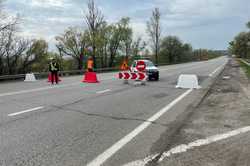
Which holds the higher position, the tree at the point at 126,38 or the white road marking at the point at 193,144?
the tree at the point at 126,38

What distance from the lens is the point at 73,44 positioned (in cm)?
4844

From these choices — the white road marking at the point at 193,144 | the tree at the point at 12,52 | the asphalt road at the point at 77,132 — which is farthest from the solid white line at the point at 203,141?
the tree at the point at 12,52

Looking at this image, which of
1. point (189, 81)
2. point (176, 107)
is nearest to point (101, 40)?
point (189, 81)

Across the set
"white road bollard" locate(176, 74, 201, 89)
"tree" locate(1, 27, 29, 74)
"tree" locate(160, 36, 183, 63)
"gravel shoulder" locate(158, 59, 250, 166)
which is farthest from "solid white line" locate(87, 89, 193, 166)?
"tree" locate(160, 36, 183, 63)

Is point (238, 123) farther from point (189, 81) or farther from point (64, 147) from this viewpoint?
point (189, 81)

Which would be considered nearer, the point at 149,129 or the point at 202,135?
the point at 202,135

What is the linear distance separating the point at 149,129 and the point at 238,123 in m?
2.34

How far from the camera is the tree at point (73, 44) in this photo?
48.0m

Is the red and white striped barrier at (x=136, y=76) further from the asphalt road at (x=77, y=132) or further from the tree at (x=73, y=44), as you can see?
the tree at (x=73, y=44)

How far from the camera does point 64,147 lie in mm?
4375

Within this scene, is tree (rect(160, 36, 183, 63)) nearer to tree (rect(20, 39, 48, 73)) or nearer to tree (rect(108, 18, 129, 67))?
tree (rect(108, 18, 129, 67))

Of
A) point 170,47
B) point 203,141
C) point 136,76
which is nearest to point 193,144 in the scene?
point 203,141

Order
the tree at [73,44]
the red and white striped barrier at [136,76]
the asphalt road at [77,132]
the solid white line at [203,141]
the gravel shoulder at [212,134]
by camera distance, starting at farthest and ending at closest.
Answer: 1. the tree at [73,44]
2. the red and white striped barrier at [136,76]
3. the solid white line at [203,141]
4. the asphalt road at [77,132]
5. the gravel shoulder at [212,134]

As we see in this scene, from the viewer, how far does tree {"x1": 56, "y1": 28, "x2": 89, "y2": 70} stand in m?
48.0
